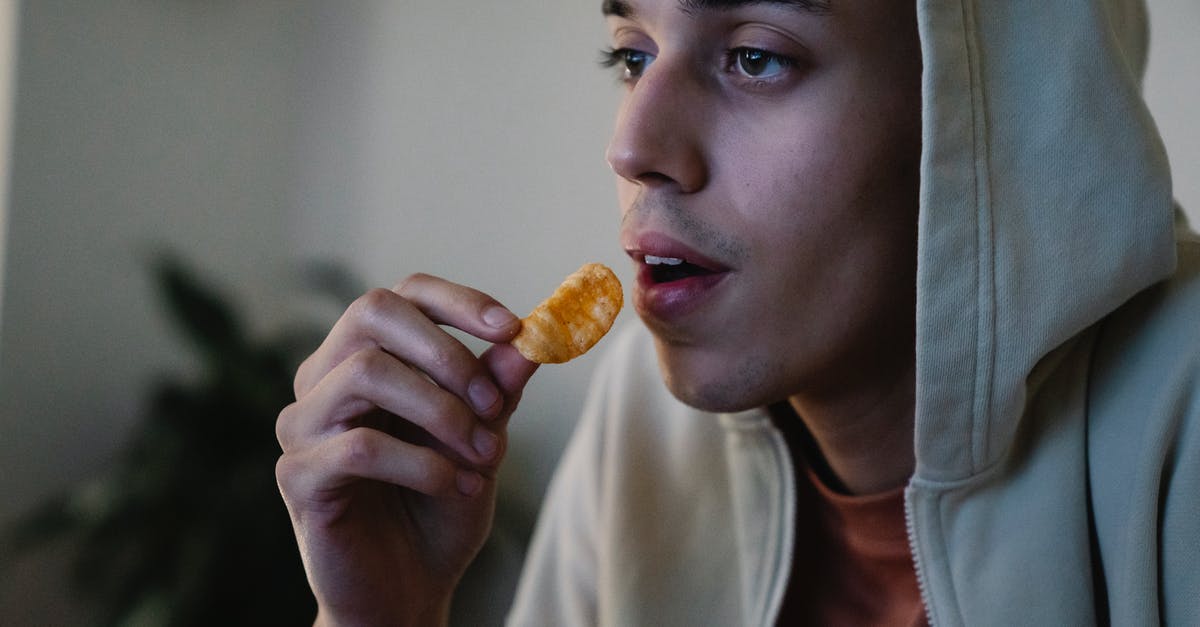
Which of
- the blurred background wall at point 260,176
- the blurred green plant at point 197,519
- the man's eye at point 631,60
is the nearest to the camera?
the man's eye at point 631,60

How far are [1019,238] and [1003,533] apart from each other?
0.32m

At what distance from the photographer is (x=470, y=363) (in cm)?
96

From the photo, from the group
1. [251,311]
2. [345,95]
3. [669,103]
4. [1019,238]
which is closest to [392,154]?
[345,95]

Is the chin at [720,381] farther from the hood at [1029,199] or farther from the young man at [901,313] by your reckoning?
the hood at [1029,199]

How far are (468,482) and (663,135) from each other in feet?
1.36

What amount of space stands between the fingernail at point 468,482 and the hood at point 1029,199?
0.47m

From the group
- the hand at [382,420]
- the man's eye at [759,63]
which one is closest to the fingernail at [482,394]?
the hand at [382,420]

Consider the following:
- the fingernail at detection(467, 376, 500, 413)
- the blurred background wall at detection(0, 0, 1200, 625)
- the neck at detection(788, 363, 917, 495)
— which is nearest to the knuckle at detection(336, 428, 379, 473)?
the fingernail at detection(467, 376, 500, 413)

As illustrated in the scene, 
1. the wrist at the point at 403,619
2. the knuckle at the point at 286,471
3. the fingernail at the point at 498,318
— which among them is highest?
the fingernail at the point at 498,318

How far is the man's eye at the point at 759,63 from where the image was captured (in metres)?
1.01

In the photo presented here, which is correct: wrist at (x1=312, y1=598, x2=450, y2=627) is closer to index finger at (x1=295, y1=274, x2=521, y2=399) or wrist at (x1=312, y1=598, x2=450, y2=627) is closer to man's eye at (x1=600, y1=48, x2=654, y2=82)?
index finger at (x1=295, y1=274, x2=521, y2=399)

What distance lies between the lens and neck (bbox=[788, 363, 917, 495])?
119 centimetres

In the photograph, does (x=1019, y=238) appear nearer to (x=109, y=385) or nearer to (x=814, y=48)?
(x=814, y=48)

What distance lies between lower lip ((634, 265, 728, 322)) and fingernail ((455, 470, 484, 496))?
10.0 inches
